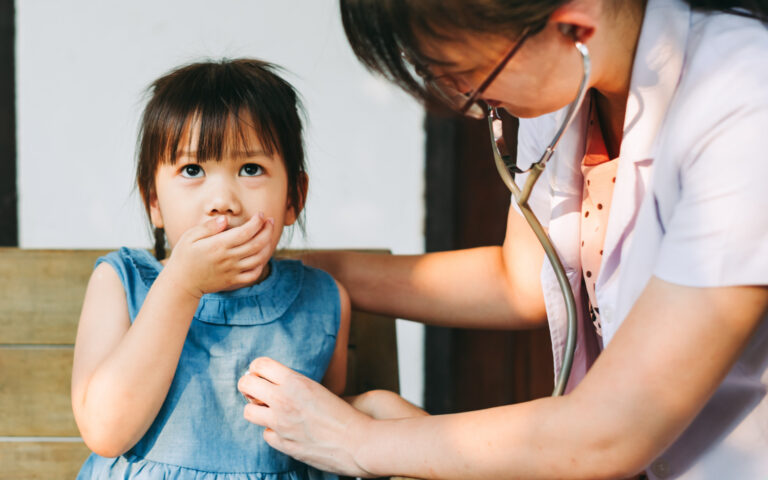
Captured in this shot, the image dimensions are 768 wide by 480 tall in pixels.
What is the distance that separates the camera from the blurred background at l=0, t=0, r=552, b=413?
2.25 meters

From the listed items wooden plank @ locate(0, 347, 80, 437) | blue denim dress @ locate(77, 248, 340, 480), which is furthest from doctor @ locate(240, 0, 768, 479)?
wooden plank @ locate(0, 347, 80, 437)

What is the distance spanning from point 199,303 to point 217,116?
0.26m

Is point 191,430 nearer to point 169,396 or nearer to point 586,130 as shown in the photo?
point 169,396


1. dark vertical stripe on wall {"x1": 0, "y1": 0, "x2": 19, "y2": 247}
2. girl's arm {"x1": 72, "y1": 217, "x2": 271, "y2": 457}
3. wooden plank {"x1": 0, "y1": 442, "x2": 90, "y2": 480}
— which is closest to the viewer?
girl's arm {"x1": 72, "y1": 217, "x2": 271, "y2": 457}

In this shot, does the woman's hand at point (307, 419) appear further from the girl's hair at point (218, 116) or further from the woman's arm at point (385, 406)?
the girl's hair at point (218, 116)

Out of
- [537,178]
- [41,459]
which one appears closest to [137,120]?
[41,459]

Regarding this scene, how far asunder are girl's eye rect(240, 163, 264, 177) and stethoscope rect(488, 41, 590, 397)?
33cm

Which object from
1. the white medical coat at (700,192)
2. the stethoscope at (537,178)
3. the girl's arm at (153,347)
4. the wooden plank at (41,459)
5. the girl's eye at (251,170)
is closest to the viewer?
the white medical coat at (700,192)

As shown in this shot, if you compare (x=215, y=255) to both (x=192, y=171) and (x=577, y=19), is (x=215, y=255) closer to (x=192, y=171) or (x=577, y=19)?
(x=192, y=171)

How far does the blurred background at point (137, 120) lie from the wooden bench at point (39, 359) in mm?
925

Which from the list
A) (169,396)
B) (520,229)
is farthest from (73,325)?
(520,229)

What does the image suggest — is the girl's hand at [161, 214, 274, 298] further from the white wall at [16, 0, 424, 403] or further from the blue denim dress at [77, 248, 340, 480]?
the white wall at [16, 0, 424, 403]

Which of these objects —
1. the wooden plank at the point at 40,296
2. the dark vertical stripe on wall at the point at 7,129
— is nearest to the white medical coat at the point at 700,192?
the wooden plank at the point at 40,296

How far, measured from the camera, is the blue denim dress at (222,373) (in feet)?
3.34
